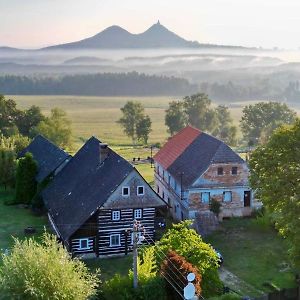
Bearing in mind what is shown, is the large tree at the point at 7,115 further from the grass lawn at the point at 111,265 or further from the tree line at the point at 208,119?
the grass lawn at the point at 111,265

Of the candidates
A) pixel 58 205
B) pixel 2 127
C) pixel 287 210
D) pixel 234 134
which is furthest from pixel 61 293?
pixel 234 134

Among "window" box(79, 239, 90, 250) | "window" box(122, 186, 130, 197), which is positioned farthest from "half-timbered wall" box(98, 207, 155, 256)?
"window" box(122, 186, 130, 197)

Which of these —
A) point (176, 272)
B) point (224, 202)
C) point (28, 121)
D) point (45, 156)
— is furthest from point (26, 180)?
point (28, 121)

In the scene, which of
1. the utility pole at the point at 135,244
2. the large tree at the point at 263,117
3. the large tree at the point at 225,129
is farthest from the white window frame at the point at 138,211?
the large tree at the point at 225,129

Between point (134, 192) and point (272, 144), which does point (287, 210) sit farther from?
point (134, 192)

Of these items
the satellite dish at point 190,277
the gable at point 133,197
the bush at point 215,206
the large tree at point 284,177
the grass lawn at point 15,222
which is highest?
the large tree at point 284,177

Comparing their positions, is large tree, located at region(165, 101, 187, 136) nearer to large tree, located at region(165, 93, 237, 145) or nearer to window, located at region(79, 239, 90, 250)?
large tree, located at region(165, 93, 237, 145)
